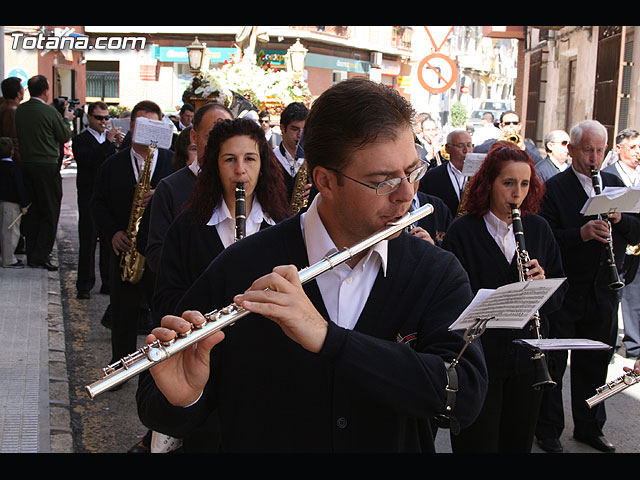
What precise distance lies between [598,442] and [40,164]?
676 cm

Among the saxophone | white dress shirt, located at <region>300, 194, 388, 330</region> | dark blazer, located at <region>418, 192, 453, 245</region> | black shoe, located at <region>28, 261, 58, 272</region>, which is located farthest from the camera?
black shoe, located at <region>28, 261, 58, 272</region>

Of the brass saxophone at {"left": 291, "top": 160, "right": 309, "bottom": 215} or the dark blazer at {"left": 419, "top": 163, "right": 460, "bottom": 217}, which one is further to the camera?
the dark blazer at {"left": 419, "top": 163, "right": 460, "bottom": 217}

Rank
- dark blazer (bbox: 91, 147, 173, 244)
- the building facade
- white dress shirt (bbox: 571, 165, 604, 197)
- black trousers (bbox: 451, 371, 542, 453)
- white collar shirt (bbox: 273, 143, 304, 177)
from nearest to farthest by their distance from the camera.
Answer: black trousers (bbox: 451, 371, 542, 453), white dress shirt (bbox: 571, 165, 604, 197), dark blazer (bbox: 91, 147, 173, 244), white collar shirt (bbox: 273, 143, 304, 177), the building facade

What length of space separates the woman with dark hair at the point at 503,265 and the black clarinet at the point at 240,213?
1237 mm

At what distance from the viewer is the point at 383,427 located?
2025mm

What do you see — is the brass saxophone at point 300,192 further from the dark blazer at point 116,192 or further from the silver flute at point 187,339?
the silver flute at point 187,339

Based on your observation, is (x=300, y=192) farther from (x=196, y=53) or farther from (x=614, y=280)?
(x=196, y=53)

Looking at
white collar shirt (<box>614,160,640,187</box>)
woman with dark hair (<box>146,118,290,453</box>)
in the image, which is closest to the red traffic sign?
white collar shirt (<box>614,160,640,187</box>)

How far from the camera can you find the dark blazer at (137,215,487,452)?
2010 mm

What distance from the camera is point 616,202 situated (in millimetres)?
4758

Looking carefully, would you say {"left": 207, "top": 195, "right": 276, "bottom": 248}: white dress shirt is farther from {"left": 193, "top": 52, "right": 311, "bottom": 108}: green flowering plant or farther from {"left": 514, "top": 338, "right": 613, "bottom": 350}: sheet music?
{"left": 193, "top": 52, "right": 311, "bottom": 108}: green flowering plant

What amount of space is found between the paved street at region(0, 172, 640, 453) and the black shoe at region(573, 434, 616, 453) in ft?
0.20

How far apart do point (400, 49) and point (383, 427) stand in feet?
145

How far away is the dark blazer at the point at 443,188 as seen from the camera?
6.68 meters
